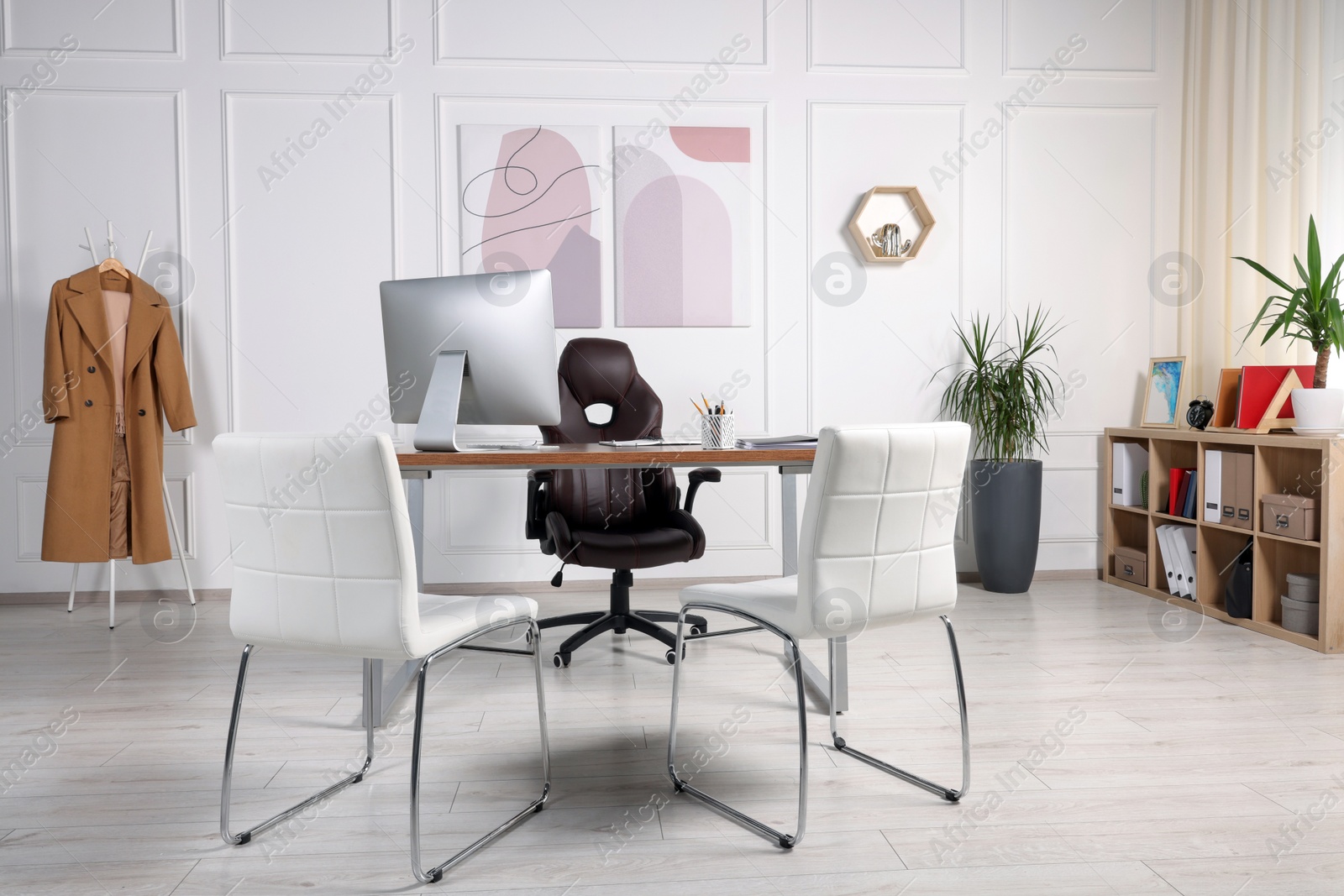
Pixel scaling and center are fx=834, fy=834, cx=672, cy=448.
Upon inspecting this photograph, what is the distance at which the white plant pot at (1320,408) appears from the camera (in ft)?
9.82

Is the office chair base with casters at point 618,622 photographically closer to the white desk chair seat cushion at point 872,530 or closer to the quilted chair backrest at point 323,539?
the white desk chair seat cushion at point 872,530

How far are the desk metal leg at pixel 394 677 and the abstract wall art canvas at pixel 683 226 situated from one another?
1.68 meters

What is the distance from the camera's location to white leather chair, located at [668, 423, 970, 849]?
1.58 metres

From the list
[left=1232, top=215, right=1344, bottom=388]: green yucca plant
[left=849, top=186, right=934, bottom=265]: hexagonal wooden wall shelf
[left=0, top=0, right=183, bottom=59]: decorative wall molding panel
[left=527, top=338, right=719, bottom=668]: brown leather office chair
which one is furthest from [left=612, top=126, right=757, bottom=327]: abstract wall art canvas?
[left=1232, top=215, right=1344, bottom=388]: green yucca plant

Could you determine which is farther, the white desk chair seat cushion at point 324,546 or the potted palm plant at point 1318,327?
the potted palm plant at point 1318,327

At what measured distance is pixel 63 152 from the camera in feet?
12.2

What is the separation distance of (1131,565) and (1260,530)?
83 centimetres

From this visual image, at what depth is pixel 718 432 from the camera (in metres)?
2.26

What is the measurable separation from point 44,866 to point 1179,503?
13.2 ft

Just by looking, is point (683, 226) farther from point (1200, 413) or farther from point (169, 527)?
point (169, 527)

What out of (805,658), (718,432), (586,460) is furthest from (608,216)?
(805,658)

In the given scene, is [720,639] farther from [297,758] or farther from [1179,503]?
[1179,503]

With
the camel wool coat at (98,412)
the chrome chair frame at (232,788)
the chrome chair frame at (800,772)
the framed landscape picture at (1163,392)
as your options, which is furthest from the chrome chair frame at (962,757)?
the camel wool coat at (98,412)

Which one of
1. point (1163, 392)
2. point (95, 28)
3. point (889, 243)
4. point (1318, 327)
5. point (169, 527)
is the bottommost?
point (169, 527)
